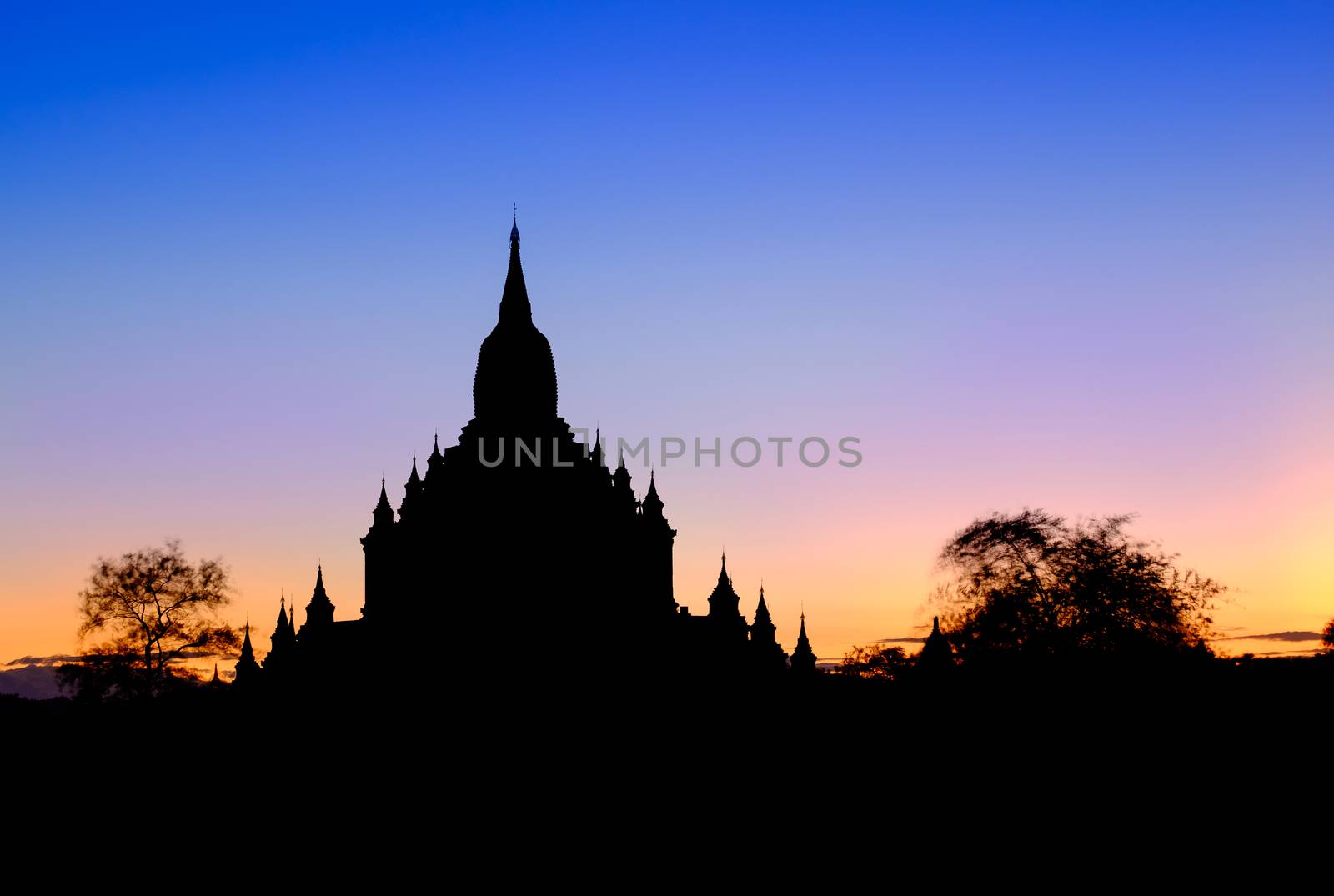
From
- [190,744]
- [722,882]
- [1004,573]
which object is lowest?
[722,882]

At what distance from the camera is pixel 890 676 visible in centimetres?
7275

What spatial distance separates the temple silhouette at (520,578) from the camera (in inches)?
2724

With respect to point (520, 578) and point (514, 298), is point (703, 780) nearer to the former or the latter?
point (520, 578)

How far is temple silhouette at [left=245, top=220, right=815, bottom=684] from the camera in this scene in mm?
69188

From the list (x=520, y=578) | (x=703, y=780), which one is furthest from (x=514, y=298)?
(x=703, y=780)

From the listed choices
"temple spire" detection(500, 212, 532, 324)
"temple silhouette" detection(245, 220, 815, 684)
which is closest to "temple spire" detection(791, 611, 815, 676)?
"temple silhouette" detection(245, 220, 815, 684)

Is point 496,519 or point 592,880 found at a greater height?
point 496,519

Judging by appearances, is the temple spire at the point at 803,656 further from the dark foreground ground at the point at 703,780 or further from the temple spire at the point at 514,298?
the temple spire at the point at 514,298

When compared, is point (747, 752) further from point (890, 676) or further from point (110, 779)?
point (110, 779)

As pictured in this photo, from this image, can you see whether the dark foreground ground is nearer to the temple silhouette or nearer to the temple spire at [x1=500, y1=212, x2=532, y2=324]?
the temple silhouette

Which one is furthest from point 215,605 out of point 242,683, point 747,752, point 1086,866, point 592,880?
point 1086,866

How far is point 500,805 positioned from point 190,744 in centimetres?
1691

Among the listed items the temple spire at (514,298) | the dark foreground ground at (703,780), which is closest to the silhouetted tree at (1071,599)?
the dark foreground ground at (703,780)

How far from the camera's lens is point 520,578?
74.2m
